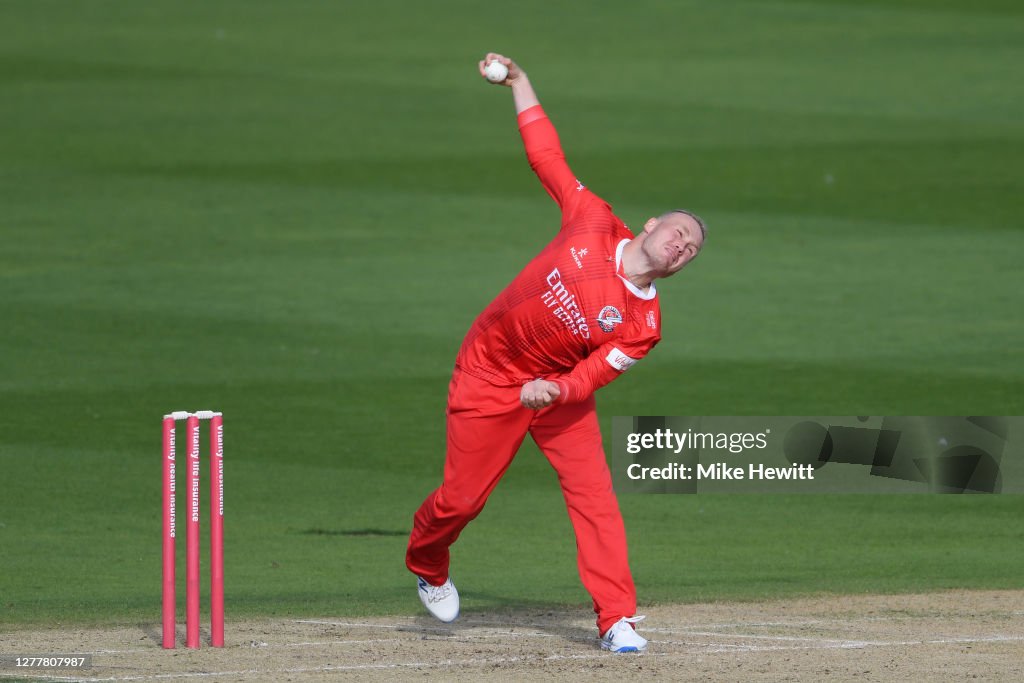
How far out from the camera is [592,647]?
28.2ft

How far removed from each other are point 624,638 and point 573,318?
142cm

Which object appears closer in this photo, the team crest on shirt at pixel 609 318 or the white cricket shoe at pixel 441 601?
the team crest on shirt at pixel 609 318

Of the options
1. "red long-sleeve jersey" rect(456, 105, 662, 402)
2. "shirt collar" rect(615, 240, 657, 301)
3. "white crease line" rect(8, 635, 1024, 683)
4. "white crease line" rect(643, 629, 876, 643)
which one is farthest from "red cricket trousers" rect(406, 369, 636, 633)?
"white crease line" rect(643, 629, 876, 643)

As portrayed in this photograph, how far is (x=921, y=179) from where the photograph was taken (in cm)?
2269

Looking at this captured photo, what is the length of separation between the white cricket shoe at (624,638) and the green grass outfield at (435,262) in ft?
5.53

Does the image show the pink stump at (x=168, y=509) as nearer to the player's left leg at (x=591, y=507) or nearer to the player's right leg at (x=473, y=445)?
the player's right leg at (x=473, y=445)

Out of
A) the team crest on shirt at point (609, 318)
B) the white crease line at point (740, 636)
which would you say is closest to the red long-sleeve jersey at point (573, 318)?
the team crest on shirt at point (609, 318)

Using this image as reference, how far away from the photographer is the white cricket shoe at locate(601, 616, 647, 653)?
8.35m

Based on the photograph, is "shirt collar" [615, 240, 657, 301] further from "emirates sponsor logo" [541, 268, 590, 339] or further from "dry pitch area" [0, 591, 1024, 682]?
"dry pitch area" [0, 591, 1024, 682]

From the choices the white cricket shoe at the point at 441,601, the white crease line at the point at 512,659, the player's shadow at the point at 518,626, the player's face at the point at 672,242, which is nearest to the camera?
the white crease line at the point at 512,659

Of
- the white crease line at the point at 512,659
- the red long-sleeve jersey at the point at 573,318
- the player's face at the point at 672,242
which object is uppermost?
the player's face at the point at 672,242

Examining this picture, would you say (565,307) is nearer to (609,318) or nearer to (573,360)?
(609,318)

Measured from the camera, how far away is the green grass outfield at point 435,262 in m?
11.7

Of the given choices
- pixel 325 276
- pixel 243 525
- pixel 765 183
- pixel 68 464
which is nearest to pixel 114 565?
pixel 243 525
